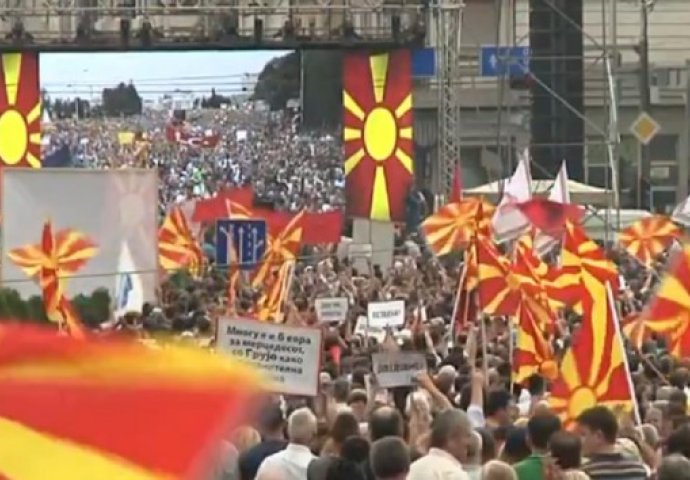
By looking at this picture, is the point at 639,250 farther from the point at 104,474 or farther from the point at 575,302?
the point at 104,474

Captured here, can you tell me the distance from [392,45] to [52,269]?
516 inches

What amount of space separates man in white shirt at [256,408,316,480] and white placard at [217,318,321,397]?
6.19 feet

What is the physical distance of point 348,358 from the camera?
45.5 ft

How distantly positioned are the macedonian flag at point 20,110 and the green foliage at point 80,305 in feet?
36.3

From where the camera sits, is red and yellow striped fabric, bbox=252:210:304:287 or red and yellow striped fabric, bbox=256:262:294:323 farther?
red and yellow striped fabric, bbox=252:210:304:287

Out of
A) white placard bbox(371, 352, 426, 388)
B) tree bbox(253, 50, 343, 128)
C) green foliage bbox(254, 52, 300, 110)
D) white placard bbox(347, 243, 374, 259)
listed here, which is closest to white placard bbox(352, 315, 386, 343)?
white placard bbox(371, 352, 426, 388)

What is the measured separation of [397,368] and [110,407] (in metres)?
8.13

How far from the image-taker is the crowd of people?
756cm

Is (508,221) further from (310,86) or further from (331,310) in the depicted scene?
(310,86)

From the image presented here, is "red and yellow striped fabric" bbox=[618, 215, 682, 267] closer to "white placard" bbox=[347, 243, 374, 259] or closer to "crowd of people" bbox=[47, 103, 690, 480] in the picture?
"crowd of people" bbox=[47, 103, 690, 480]

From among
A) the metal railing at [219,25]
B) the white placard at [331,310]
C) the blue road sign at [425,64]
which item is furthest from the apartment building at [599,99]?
the white placard at [331,310]

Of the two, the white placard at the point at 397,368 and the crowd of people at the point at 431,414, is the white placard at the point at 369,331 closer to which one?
the crowd of people at the point at 431,414

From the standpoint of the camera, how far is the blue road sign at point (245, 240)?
68.9 feet

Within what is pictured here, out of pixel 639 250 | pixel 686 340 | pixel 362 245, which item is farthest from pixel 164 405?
pixel 362 245
